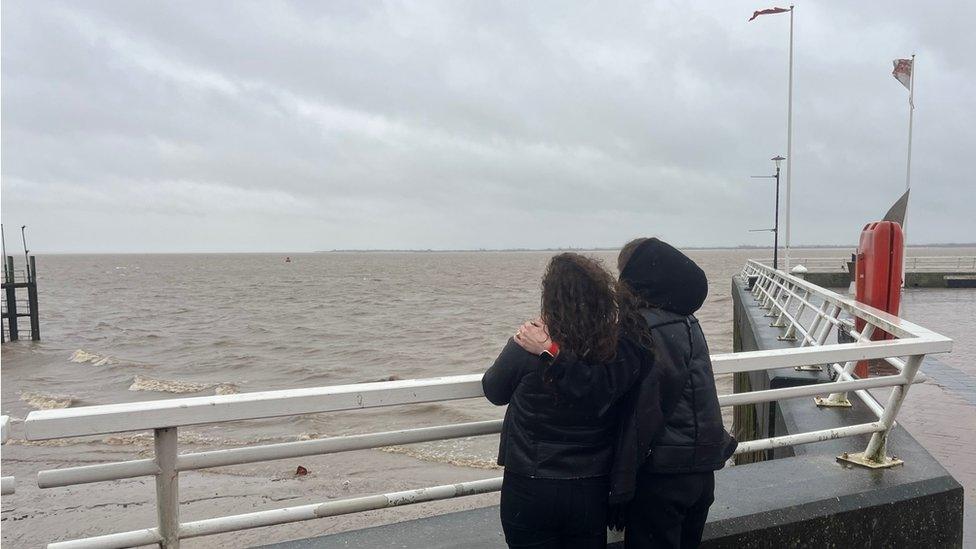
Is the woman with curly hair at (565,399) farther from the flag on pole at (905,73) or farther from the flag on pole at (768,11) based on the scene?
the flag on pole at (768,11)

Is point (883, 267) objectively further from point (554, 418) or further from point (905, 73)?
point (905, 73)

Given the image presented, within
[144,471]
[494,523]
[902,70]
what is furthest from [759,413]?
[902,70]

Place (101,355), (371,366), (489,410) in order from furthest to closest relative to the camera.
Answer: (101,355), (371,366), (489,410)

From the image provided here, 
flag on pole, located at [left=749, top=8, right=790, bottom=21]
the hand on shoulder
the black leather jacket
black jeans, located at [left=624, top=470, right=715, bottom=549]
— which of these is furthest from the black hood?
flag on pole, located at [left=749, top=8, right=790, bottom=21]

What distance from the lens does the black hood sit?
2.20 m

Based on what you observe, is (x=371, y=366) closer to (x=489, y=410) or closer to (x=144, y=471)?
(x=489, y=410)

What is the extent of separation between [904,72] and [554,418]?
1689 centimetres

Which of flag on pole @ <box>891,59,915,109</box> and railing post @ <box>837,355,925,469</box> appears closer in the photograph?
railing post @ <box>837,355,925,469</box>

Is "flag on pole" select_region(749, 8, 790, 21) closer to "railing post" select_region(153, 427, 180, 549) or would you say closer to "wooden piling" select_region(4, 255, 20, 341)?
"railing post" select_region(153, 427, 180, 549)

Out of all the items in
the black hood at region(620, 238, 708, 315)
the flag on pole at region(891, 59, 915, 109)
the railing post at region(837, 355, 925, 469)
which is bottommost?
the railing post at region(837, 355, 925, 469)

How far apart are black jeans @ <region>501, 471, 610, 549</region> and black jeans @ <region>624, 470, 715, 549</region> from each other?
0.45 feet

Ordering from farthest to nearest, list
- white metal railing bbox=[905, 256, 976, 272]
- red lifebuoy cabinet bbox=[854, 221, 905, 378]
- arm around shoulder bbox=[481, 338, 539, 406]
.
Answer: white metal railing bbox=[905, 256, 976, 272]
red lifebuoy cabinet bbox=[854, 221, 905, 378]
arm around shoulder bbox=[481, 338, 539, 406]

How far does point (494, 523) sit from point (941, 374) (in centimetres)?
812

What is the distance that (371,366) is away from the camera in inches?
728
